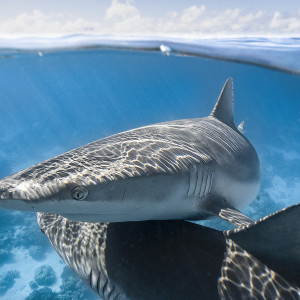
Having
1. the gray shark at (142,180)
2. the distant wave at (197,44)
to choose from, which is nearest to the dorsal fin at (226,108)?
the gray shark at (142,180)

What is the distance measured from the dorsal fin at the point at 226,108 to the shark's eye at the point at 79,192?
3.60 metres

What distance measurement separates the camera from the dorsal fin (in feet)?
16.5

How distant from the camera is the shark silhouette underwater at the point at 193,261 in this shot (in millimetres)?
1898

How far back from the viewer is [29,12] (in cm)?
1047

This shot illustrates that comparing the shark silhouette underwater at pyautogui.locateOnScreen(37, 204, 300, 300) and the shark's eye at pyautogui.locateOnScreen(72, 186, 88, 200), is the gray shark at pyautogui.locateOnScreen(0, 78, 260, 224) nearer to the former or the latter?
the shark's eye at pyautogui.locateOnScreen(72, 186, 88, 200)

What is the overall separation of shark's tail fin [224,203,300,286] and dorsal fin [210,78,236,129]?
3178mm

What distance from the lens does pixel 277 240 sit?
6.19ft

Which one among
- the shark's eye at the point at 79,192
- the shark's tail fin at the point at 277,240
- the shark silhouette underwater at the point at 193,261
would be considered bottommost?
the shark silhouette underwater at the point at 193,261

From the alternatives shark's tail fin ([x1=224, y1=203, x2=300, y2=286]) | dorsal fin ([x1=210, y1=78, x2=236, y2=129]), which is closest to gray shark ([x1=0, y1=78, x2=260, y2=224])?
shark's tail fin ([x1=224, y1=203, x2=300, y2=286])

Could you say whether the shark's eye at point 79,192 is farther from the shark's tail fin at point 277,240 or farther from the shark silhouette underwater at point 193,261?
the shark's tail fin at point 277,240

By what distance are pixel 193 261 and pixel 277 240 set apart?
0.65m

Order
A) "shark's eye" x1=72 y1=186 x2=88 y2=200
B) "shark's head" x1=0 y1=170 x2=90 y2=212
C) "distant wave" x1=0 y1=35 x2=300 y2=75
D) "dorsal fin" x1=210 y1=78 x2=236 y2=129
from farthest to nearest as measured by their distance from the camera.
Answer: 1. "distant wave" x1=0 y1=35 x2=300 y2=75
2. "dorsal fin" x1=210 y1=78 x2=236 y2=129
3. "shark's eye" x1=72 y1=186 x2=88 y2=200
4. "shark's head" x1=0 y1=170 x2=90 y2=212

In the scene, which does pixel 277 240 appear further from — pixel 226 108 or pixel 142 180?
pixel 226 108

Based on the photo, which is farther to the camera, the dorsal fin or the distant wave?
the distant wave
